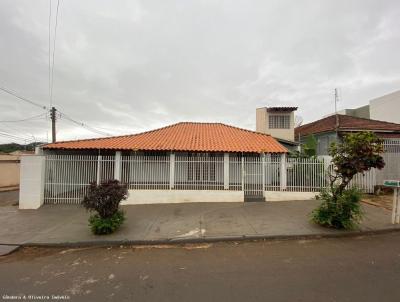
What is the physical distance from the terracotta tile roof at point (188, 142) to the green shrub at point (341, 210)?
513cm

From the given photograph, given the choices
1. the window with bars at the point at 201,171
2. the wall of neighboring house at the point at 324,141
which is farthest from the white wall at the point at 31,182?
the wall of neighboring house at the point at 324,141

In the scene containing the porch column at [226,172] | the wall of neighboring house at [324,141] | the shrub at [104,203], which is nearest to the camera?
the shrub at [104,203]

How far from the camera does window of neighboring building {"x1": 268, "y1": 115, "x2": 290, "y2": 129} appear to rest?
1759 cm

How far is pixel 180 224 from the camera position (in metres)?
7.28

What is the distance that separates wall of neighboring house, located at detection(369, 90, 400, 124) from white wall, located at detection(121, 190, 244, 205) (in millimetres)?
19769

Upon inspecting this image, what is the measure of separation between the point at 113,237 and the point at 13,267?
6.60 ft

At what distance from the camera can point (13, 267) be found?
477cm

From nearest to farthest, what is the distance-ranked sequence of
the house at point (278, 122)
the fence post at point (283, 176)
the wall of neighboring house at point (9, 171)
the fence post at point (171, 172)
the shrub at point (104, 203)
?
the shrub at point (104, 203) → the fence post at point (171, 172) → the fence post at point (283, 176) → the house at point (278, 122) → the wall of neighboring house at point (9, 171)

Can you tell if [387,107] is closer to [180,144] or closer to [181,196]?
[180,144]

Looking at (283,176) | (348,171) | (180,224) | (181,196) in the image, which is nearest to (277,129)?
(283,176)

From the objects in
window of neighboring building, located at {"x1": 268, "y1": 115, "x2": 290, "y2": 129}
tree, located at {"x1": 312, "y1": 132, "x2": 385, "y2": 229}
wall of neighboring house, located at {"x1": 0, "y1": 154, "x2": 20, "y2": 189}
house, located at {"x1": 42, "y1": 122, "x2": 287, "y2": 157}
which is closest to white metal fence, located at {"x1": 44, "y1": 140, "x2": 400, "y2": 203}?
house, located at {"x1": 42, "y1": 122, "x2": 287, "y2": 157}

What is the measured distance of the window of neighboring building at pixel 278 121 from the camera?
17.6 m

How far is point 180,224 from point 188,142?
5.98 meters

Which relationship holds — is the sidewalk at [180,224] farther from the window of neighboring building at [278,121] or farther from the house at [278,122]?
the window of neighboring building at [278,121]
